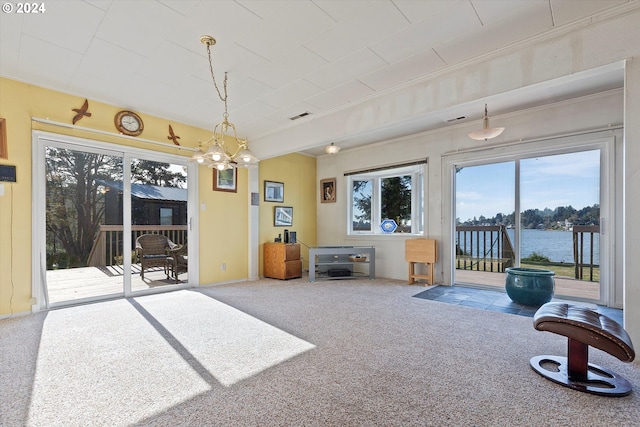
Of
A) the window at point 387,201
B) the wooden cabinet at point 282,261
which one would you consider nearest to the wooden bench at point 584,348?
the window at point 387,201

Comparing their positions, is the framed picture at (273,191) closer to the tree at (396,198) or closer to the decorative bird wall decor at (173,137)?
the decorative bird wall decor at (173,137)

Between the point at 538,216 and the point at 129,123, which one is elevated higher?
the point at 129,123

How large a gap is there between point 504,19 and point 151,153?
4.54 meters

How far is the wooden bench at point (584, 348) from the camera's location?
176 centimetres

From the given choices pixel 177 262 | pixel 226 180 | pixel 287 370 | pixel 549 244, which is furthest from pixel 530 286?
pixel 177 262

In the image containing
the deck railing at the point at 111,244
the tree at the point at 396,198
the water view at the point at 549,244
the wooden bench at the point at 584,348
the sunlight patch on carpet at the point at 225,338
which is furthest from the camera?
the tree at the point at 396,198

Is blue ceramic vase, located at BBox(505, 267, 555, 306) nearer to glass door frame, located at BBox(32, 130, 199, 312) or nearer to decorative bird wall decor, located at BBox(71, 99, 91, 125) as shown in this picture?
glass door frame, located at BBox(32, 130, 199, 312)

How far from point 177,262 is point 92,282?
3.66 ft

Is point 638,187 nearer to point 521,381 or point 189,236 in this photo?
point 521,381

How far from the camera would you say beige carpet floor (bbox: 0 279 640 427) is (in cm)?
161

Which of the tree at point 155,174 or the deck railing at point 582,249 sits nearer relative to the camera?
the deck railing at point 582,249

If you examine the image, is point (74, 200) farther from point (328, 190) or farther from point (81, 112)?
point (328, 190)

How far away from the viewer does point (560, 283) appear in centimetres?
455

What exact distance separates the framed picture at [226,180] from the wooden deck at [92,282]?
1672mm
